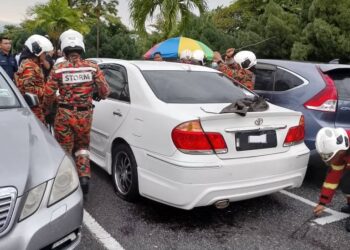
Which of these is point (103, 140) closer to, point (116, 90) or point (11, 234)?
point (116, 90)

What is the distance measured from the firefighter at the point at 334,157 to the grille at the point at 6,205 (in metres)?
2.42

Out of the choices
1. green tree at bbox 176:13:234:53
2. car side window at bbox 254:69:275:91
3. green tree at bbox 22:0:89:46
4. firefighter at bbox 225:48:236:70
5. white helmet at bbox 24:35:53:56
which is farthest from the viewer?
green tree at bbox 22:0:89:46

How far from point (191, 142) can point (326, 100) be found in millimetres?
2033

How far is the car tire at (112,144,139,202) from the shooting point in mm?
3874

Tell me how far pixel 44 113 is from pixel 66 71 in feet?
2.81

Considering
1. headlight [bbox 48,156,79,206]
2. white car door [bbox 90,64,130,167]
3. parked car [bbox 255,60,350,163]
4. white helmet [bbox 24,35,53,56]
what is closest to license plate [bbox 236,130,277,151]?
parked car [bbox 255,60,350,163]

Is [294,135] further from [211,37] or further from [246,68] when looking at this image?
[211,37]

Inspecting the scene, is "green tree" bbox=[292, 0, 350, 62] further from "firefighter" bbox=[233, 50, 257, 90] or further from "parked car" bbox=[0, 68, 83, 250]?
"parked car" bbox=[0, 68, 83, 250]

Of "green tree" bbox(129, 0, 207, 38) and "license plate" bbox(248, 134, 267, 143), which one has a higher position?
"green tree" bbox(129, 0, 207, 38)

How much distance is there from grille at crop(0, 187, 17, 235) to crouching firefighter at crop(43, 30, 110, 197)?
181cm

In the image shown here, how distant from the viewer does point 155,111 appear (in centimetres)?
366

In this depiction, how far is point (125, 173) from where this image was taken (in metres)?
4.12

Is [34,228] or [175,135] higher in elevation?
[175,135]

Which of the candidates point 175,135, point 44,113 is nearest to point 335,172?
point 175,135
